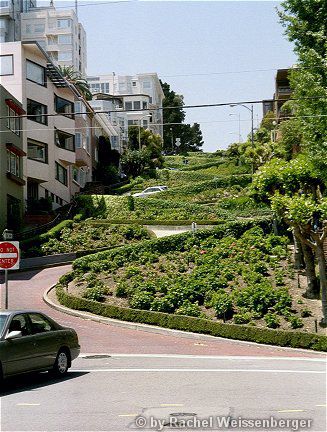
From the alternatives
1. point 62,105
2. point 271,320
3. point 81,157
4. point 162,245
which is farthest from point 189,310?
point 81,157

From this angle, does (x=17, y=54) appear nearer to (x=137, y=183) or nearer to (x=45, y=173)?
(x=45, y=173)

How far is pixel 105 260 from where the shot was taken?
39156 mm

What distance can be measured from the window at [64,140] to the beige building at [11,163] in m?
8.25

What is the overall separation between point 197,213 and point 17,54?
17.1 metres

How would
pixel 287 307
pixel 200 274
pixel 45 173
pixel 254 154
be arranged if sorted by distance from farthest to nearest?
1. pixel 254 154
2. pixel 45 173
3. pixel 200 274
4. pixel 287 307

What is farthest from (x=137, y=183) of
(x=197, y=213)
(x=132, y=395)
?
(x=132, y=395)

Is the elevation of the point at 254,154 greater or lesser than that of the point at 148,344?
greater

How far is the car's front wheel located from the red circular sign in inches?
247

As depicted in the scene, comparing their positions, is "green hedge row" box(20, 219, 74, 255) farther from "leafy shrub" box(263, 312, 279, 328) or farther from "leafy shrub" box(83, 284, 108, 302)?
"leafy shrub" box(263, 312, 279, 328)

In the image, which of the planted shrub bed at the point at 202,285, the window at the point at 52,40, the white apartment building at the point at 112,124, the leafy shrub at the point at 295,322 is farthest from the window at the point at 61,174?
the window at the point at 52,40

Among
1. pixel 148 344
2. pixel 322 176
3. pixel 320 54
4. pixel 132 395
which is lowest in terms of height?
pixel 148 344

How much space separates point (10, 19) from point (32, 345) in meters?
109

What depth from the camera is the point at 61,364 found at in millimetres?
16438

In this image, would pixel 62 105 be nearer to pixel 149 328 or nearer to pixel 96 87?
pixel 149 328
